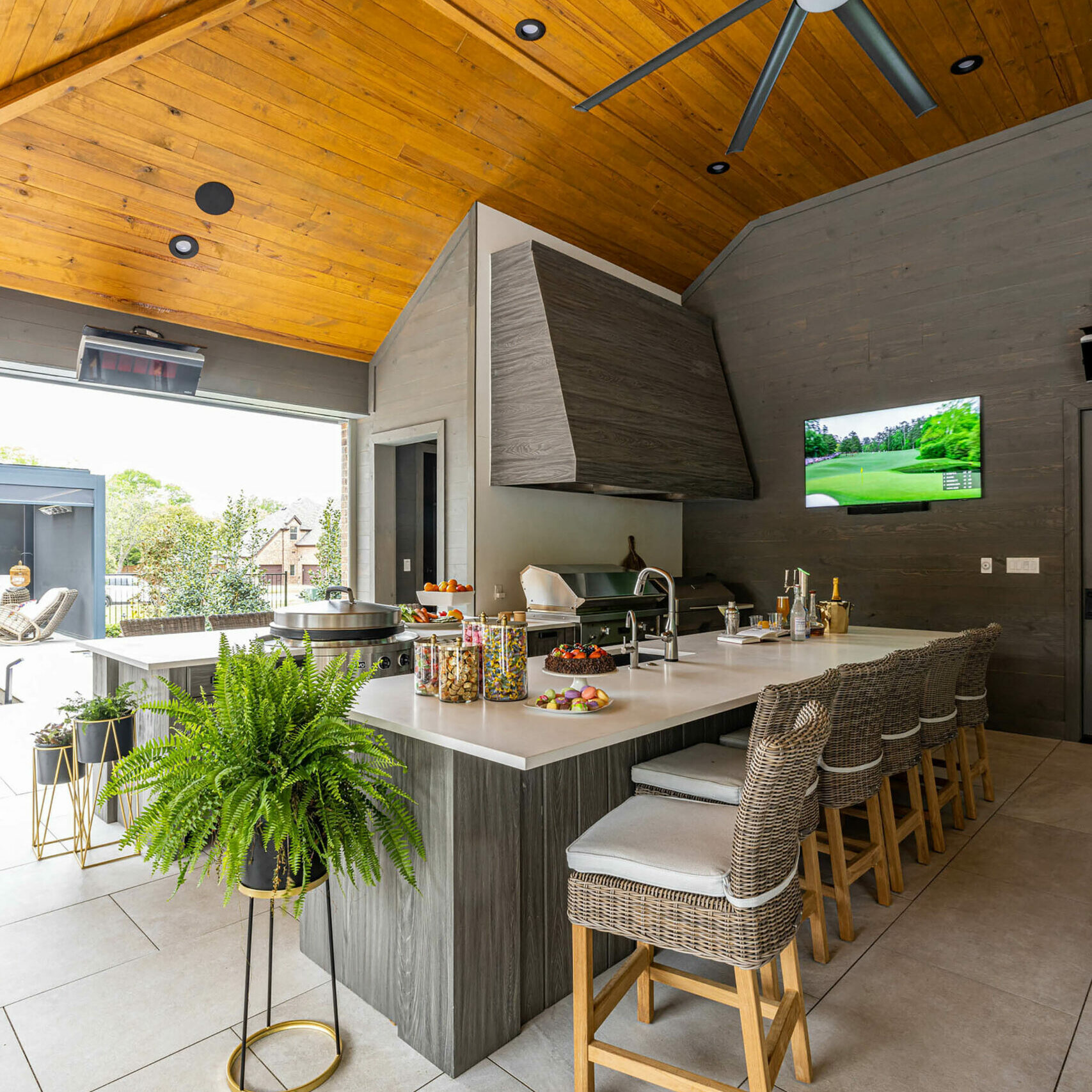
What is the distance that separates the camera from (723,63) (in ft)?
13.5

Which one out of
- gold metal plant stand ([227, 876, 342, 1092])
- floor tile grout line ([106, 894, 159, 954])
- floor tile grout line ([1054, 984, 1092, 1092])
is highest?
gold metal plant stand ([227, 876, 342, 1092])

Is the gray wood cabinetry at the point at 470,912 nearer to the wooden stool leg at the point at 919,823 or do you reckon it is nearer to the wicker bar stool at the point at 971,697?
the wooden stool leg at the point at 919,823

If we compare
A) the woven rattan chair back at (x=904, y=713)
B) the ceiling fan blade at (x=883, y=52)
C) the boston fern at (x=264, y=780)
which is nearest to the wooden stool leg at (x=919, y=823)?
the woven rattan chair back at (x=904, y=713)

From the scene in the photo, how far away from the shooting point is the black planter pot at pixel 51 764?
2.96 m

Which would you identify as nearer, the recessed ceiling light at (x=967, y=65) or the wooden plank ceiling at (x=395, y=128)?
the wooden plank ceiling at (x=395, y=128)

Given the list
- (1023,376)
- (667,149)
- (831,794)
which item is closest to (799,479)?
(1023,376)

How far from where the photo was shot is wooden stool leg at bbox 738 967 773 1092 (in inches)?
56.3

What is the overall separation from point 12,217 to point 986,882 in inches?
208

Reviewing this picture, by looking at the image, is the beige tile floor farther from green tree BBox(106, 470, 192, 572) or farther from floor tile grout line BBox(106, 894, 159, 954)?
green tree BBox(106, 470, 192, 572)

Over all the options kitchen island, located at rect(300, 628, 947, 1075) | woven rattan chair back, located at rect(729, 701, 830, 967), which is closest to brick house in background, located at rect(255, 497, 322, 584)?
kitchen island, located at rect(300, 628, 947, 1075)

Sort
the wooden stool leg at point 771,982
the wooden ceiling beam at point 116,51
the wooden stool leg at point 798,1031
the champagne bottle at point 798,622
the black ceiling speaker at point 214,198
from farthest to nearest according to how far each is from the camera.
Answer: the black ceiling speaker at point 214,198 → the champagne bottle at point 798,622 → the wooden ceiling beam at point 116,51 → the wooden stool leg at point 771,982 → the wooden stool leg at point 798,1031

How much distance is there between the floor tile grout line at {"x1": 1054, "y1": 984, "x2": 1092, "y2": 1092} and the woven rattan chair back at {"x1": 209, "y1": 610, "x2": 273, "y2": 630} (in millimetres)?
3611

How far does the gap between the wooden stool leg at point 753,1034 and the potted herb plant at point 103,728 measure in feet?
8.28

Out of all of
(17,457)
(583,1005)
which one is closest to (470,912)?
(583,1005)
